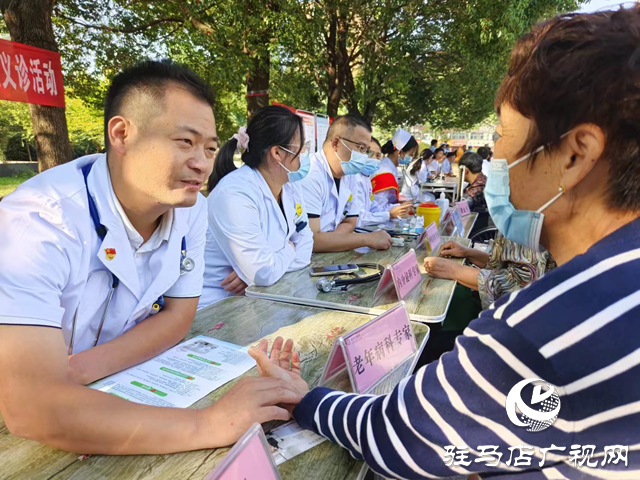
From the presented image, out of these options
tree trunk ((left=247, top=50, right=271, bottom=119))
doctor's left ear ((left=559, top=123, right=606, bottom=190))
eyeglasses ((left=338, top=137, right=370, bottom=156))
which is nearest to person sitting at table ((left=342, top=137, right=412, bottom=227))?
eyeglasses ((left=338, top=137, right=370, bottom=156))

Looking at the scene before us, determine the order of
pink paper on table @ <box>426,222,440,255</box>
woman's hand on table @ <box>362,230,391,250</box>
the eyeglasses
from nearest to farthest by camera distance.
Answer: pink paper on table @ <box>426,222,440,255</box>
woman's hand on table @ <box>362,230,391,250</box>
the eyeglasses

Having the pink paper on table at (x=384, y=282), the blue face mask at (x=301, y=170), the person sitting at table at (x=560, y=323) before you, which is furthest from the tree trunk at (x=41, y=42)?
the person sitting at table at (x=560, y=323)

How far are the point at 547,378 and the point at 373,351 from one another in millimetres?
677

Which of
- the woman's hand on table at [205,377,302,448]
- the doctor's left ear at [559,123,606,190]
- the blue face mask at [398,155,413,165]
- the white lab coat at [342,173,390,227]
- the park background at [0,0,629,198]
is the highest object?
the park background at [0,0,629,198]

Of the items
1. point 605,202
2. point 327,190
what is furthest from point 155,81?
point 327,190

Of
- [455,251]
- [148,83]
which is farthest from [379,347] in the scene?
[455,251]

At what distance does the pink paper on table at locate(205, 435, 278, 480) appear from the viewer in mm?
705

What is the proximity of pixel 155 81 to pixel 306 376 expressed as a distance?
111 cm

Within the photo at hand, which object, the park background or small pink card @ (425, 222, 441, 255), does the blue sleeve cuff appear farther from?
the park background

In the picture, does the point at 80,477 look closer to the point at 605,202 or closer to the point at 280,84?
the point at 605,202

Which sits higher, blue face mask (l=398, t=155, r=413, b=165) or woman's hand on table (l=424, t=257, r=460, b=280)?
woman's hand on table (l=424, t=257, r=460, b=280)

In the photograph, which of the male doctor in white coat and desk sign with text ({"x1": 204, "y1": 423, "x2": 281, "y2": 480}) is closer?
desk sign with text ({"x1": 204, "y1": 423, "x2": 281, "y2": 480})

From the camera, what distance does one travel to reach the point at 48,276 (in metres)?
1.05

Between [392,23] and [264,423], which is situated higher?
[392,23]
